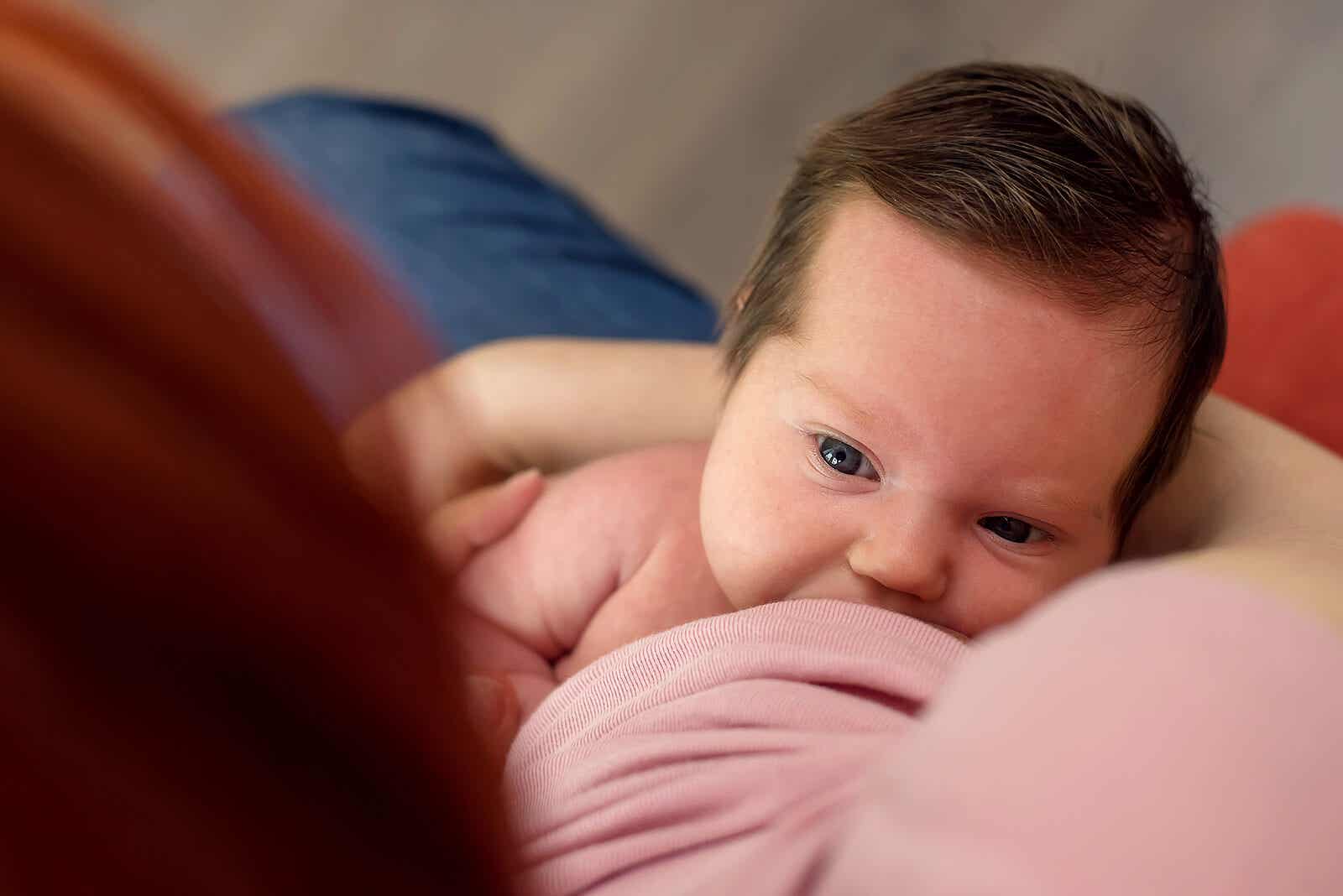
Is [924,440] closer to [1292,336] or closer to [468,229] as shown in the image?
[1292,336]

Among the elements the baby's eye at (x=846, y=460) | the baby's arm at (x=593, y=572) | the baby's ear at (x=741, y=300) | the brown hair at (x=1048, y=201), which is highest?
the brown hair at (x=1048, y=201)

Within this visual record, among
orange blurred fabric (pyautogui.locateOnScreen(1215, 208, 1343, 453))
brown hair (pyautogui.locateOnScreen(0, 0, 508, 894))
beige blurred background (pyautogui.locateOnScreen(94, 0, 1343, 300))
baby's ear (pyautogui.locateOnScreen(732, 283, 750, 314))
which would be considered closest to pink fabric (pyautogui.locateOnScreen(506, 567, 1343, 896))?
brown hair (pyautogui.locateOnScreen(0, 0, 508, 894))

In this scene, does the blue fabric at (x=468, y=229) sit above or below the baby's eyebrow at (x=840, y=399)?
below

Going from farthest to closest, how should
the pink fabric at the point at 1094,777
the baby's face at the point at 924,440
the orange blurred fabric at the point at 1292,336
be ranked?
the orange blurred fabric at the point at 1292,336, the baby's face at the point at 924,440, the pink fabric at the point at 1094,777

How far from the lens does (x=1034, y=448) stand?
783 mm

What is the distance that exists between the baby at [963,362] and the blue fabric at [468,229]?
0.42 meters

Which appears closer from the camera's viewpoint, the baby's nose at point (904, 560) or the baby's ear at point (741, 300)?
the baby's nose at point (904, 560)

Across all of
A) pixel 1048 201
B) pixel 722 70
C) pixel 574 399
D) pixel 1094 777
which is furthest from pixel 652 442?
pixel 722 70

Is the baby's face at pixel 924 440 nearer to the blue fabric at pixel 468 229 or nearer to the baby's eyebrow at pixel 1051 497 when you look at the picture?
the baby's eyebrow at pixel 1051 497

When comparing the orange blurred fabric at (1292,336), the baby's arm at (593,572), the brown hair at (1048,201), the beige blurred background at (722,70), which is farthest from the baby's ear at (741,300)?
the beige blurred background at (722,70)

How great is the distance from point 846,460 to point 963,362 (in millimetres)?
102

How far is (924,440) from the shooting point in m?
0.78

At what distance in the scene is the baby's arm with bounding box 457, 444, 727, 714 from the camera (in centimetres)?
94

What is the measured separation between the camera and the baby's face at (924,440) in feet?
2.56
